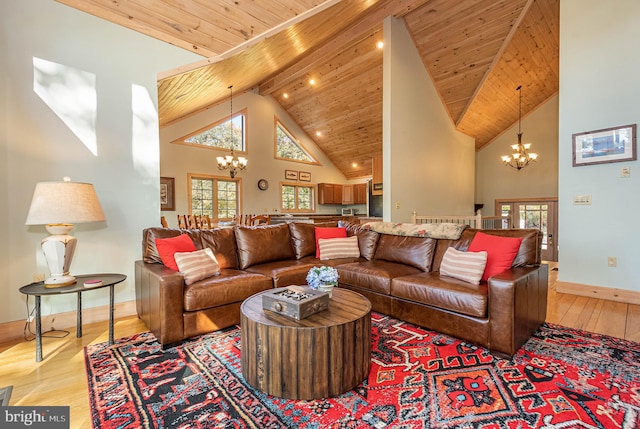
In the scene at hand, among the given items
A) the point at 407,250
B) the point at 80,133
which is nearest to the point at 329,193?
the point at 407,250

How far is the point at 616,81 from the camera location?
330cm

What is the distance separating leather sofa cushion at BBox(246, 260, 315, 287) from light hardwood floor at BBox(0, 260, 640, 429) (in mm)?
1157

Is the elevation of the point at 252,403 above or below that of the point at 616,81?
below

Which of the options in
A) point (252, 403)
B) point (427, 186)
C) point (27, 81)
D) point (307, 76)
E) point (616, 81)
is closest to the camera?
point (252, 403)

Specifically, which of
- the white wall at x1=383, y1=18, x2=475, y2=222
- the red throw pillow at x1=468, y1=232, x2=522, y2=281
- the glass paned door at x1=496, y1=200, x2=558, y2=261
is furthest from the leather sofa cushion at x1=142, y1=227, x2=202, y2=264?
the glass paned door at x1=496, y1=200, x2=558, y2=261

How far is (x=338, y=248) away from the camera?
3.52m

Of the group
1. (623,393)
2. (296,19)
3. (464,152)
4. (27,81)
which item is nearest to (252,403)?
(623,393)

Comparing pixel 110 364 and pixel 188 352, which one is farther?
pixel 188 352

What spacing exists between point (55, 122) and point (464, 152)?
755cm

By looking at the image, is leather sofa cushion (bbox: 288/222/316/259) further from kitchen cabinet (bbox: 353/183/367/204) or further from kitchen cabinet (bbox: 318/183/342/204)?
kitchen cabinet (bbox: 353/183/367/204)

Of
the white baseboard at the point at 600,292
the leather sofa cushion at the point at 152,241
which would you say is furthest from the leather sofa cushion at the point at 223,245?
the white baseboard at the point at 600,292

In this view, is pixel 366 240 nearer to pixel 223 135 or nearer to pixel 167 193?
pixel 167 193

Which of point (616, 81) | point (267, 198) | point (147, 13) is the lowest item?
point (267, 198)

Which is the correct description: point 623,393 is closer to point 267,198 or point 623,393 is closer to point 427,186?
→ point 427,186
